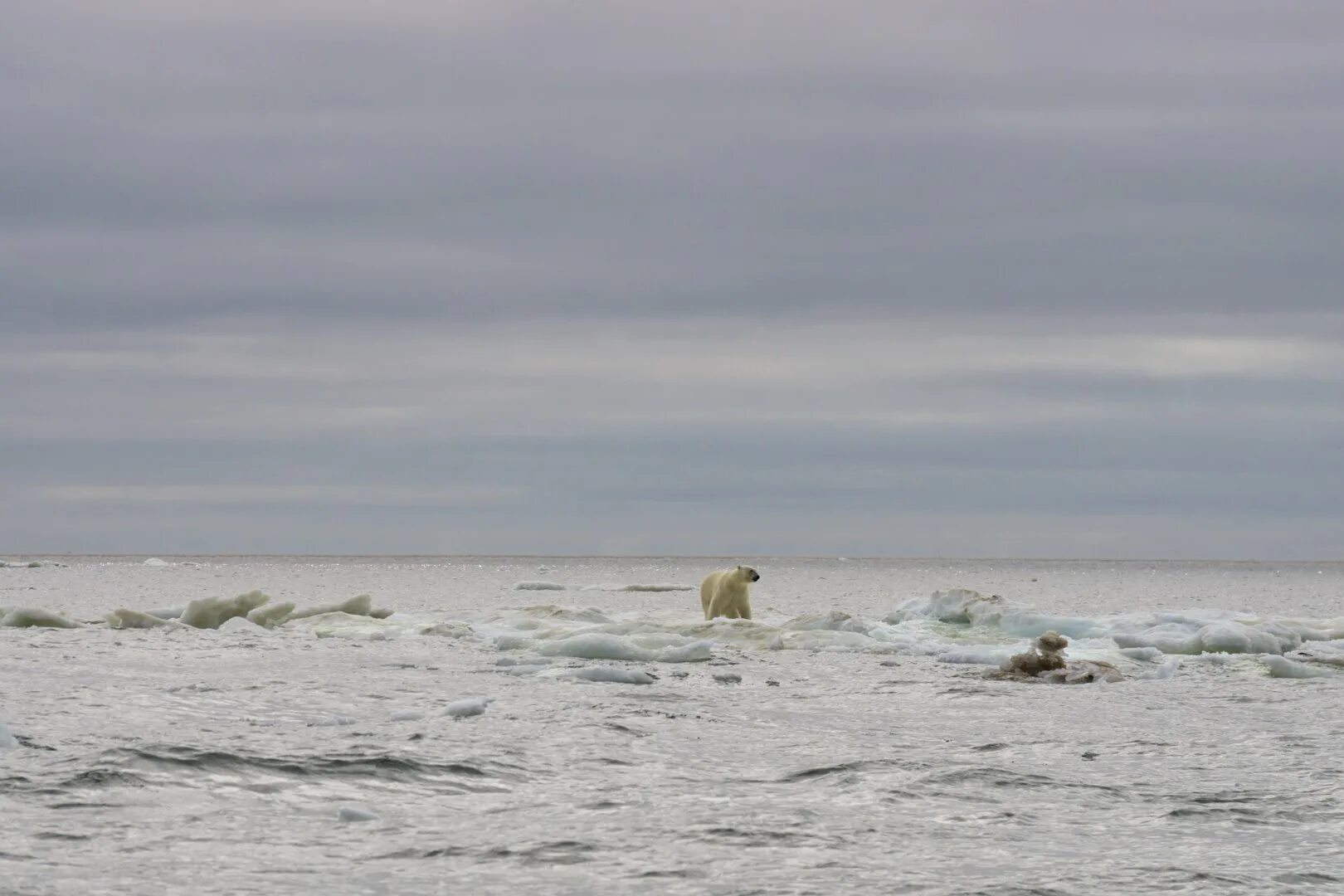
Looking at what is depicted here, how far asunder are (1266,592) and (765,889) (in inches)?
2164

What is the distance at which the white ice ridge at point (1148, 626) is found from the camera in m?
20.3

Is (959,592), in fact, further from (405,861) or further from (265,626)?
(405,861)

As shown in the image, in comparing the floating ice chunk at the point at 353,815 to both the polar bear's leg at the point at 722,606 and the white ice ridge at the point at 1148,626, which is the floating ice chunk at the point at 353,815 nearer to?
A: the white ice ridge at the point at 1148,626

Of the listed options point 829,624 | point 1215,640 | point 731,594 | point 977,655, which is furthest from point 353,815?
point 731,594

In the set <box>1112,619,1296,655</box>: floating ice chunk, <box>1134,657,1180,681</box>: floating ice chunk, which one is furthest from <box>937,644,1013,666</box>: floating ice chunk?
<box>1112,619,1296,655</box>: floating ice chunk

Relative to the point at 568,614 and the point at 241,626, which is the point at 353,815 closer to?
the point at 241,626

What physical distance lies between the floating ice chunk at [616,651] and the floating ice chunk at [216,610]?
7542 mm

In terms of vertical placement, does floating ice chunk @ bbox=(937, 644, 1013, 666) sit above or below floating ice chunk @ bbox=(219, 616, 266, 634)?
above

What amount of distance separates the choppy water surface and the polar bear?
6.27m

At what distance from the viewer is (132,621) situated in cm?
2214

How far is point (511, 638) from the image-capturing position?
19.8 metres

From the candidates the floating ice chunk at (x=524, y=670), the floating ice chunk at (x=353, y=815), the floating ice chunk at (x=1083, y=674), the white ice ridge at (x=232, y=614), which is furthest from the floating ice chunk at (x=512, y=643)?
the floating ice chunk at (x=353, y=815)

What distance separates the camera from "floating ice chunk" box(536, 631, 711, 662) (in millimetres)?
17953

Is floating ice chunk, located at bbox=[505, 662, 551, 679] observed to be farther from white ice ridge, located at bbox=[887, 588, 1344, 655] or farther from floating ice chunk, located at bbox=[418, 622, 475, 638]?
white ice ridge, located at bbox=[887, 588, 1344, 655]
